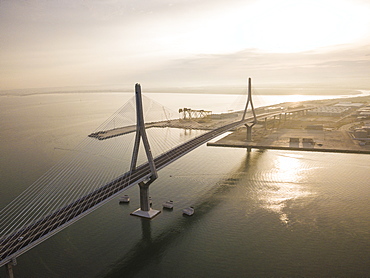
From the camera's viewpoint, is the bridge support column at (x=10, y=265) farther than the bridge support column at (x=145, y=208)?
No

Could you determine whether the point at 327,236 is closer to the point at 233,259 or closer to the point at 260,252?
the point at 260,252

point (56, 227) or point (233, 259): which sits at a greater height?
point (56, 227)

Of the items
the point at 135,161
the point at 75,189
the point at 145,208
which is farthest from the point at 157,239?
the point at 75,189

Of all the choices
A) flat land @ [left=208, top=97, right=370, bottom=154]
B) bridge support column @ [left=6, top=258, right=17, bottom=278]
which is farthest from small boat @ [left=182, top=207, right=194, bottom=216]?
flat land @ [left=208, top=97, right=370, bottom=154]

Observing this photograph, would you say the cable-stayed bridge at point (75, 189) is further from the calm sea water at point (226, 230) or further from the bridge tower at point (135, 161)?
the calm sea water at point (226, 230)

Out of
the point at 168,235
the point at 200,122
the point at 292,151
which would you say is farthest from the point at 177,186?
the point at 200,122

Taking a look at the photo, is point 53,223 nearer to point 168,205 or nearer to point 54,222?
point 54,222

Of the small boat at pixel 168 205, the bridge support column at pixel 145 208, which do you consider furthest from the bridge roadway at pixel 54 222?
the small boat at pixel 168 205
